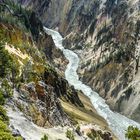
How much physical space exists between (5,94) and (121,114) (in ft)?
265

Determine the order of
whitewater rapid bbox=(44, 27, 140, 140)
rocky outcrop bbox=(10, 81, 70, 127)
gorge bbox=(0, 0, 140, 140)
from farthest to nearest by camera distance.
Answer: whitewater rapid bbox=(44, 27, 140, 140) → rocky outcrop bbox=(10, 81, 70, 127) → gorge bbox=(0, 0, 140, 140)

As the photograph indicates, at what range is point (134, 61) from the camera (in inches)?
5999

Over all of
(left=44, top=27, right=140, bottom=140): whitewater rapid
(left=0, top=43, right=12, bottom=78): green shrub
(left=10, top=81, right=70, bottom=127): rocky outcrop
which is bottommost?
(left=10, top=81, right=70, bottom=127): rocky outcrop

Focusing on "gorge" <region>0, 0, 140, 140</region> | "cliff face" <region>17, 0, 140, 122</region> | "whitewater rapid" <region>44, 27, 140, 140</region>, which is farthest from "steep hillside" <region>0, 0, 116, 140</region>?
"cliff face" <region>17, 0, 140, 122</region>

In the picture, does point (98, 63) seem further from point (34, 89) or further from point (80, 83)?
point (34, 89)

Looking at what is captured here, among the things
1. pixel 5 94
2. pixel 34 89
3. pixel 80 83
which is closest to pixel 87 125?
pixel 34 89

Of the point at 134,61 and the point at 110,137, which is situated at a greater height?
the point at 134,61

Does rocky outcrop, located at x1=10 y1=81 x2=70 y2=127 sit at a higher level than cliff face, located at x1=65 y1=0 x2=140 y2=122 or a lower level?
lower

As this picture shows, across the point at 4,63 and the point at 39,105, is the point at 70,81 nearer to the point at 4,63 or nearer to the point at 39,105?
the point at 4,63

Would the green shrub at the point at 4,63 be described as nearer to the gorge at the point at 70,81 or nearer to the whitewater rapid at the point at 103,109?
the gorge at the point at 70,81

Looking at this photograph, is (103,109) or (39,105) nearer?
(39,105)

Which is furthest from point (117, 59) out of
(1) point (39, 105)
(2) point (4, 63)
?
(1) point (39, 105)

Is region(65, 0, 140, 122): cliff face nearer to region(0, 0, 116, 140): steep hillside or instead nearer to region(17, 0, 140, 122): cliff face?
region(17, 0, 140, 122): cliff face

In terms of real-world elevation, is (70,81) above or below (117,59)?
below
